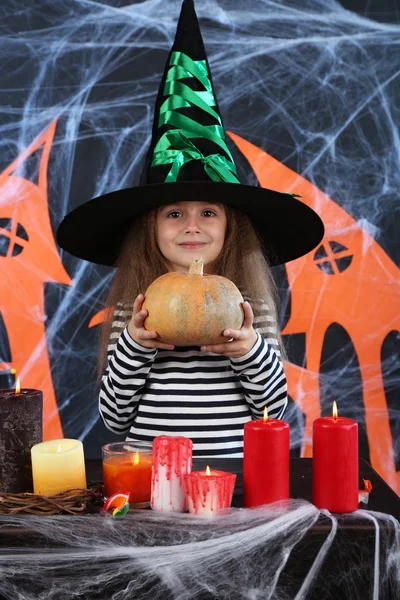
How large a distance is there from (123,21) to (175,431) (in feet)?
5.65

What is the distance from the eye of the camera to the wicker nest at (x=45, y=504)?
101 cm

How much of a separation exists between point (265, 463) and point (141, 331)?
1.41ft

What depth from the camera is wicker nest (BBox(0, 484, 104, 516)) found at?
101 cm

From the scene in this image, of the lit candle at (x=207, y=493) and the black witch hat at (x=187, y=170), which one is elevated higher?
the black witch hat at (x=187, y=170)

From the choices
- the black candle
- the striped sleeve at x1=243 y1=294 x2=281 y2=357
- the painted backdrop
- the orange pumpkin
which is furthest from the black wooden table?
the painted backdrop

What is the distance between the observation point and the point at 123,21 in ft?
8.49

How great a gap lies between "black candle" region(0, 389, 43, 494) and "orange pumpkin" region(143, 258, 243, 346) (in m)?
0.29

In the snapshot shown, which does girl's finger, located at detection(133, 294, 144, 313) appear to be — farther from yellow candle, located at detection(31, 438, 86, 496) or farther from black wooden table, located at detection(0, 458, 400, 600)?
black wooden table, located at detection(0, 458, 400, 600)

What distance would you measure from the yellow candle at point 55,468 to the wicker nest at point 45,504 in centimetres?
2

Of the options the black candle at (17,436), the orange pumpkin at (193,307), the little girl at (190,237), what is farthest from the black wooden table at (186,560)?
the little girl at (190,237)

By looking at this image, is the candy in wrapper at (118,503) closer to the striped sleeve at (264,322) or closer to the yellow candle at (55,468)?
the yellow candle at (55,468)

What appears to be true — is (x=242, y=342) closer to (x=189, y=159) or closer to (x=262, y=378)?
(x=262, y=378)

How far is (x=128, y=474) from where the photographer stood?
1.05 m

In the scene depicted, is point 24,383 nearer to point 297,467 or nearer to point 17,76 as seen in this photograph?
point 17,76
